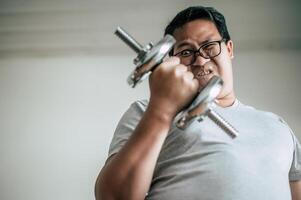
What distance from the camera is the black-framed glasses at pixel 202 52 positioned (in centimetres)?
64

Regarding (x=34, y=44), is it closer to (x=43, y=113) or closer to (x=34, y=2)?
(x=34, y=2)

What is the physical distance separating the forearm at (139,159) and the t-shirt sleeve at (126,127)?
0.10m

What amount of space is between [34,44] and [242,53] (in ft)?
2.47

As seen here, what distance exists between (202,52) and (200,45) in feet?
0.05

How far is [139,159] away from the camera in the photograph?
45cm

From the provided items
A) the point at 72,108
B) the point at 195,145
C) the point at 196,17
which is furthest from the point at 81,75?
the point at 195,145

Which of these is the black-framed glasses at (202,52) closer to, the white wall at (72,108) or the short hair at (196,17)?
the short hair at (196,17)

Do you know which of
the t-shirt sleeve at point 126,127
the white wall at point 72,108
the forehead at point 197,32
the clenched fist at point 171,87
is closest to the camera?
the clenched fist at point 171,87

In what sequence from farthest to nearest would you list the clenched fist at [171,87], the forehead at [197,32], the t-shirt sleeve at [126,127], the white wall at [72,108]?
the white wall at [72,108], the forehead at [197,32], the t-shirt sleeve at [126,127], the clenched fist at [171,87]

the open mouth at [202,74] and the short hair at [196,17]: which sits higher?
the short hair at [196,17]

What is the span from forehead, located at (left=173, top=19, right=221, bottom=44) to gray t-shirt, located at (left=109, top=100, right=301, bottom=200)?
0.17 metres

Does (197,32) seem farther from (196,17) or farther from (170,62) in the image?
(170,62)

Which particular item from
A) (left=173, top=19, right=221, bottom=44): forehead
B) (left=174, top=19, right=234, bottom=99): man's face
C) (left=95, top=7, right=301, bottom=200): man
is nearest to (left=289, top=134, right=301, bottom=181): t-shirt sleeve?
(left=95, top=7, right=301, bottom=200): man

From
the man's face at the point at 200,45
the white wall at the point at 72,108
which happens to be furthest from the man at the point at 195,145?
the white wall at the point at 72,108
